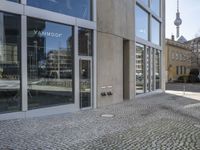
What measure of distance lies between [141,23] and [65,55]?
31.5ft

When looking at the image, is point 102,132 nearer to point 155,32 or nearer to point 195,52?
point 155,32

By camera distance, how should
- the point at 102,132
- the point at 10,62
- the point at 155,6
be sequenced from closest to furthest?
the point at 102,132 → the point at 10,62 → the point at 155,6

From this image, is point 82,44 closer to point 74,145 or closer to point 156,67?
point 74,145

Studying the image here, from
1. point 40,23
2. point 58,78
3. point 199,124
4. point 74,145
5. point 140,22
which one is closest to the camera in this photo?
point 74,145

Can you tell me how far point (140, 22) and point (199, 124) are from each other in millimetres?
11385

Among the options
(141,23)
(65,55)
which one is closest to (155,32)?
(141,23)

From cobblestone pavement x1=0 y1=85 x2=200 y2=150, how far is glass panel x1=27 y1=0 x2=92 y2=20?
3.98 meters

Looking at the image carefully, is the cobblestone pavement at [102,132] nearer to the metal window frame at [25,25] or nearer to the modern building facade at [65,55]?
the metal window frame at [25,25]

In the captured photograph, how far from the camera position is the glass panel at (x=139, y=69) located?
20547 millimetres

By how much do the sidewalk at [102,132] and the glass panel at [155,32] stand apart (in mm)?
12176

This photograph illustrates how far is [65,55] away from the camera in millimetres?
13000

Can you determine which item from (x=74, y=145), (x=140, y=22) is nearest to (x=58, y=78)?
(x=74, y=145)

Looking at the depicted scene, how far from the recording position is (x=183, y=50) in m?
63.7

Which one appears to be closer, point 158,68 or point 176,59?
point 158,68
